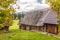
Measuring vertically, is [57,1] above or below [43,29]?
above

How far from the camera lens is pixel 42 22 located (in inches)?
1610

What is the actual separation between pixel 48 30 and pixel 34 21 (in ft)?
22.9

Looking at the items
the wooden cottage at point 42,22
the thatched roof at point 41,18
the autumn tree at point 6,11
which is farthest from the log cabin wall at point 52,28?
the autumn tree at point 6,11

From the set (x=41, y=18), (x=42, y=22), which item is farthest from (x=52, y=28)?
(x=41, y=18)

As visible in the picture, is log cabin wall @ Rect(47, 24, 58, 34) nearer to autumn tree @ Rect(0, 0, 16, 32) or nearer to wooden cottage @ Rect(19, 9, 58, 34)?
wooden cottage @ Rect(19, 9, 58, 34)

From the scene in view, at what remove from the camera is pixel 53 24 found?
3831 centimetres

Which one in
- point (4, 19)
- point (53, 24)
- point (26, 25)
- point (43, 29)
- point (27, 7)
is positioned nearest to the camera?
point (4, 19)

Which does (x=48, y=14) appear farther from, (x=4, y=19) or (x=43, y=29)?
(x=4, y=19)

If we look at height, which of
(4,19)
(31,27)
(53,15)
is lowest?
(31,27)

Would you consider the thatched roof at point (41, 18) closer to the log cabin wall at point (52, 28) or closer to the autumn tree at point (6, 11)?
the log cabin wall at point (52, 28)

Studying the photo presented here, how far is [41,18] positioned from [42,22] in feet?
11.6

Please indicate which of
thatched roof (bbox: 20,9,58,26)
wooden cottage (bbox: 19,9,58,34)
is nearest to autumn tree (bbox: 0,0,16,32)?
wooden cottage (bbox: 19,9,58,34)

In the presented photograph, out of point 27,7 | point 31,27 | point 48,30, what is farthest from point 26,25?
point 27,7

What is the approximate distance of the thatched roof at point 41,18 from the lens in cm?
4028
